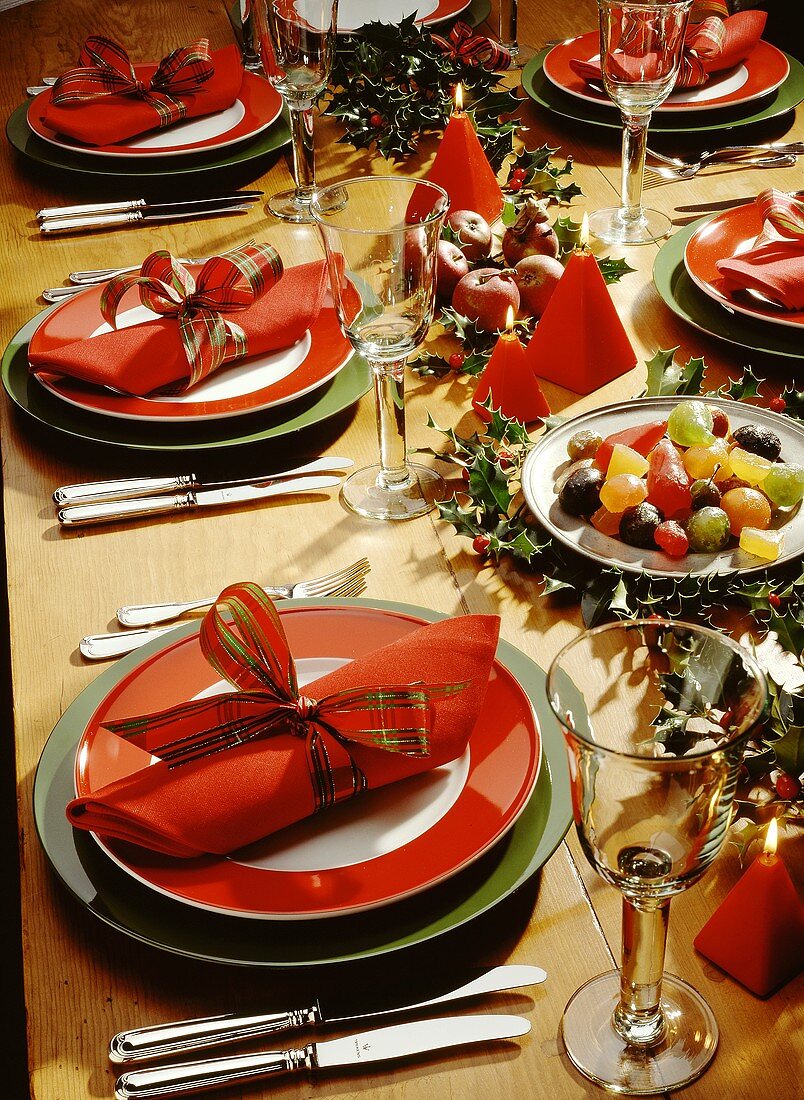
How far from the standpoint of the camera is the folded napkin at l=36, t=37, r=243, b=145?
1563mm

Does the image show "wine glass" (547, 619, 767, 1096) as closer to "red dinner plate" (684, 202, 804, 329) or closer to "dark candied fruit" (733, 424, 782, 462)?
"dark candied fruit" (733, 424, 782, 462)

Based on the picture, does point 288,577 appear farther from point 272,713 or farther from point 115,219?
point 115,219

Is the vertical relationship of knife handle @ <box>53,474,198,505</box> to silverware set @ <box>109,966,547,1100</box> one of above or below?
below

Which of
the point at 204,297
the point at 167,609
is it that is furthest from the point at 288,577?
the point at 204,297

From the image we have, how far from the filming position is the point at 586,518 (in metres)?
0.91

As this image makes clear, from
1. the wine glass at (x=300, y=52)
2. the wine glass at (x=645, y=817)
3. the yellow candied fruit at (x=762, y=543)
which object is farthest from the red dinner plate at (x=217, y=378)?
the wine glass at (x=645, y=817)

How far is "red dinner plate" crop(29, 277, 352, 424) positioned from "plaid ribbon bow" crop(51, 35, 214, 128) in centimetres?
49

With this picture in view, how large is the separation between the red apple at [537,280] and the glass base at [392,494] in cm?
25

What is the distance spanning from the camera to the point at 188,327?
1079 mm

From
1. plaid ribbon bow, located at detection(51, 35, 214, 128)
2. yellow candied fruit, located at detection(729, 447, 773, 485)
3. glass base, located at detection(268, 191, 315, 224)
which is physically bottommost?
glass base, located at detection(268, 191, 315, 224)

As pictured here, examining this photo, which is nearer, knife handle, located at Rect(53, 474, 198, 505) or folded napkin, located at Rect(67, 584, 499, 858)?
folded napkin, located at Rect(67, 584, 499, 858)

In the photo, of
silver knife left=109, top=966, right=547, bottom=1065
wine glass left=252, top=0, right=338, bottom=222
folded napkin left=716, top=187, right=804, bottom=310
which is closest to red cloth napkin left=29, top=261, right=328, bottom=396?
wine glass left=252, top=0, right=338, bottom=222

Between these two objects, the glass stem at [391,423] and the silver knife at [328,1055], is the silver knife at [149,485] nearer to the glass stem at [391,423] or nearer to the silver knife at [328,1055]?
the glass stem at [391,423]

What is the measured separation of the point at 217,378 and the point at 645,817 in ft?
2.39
